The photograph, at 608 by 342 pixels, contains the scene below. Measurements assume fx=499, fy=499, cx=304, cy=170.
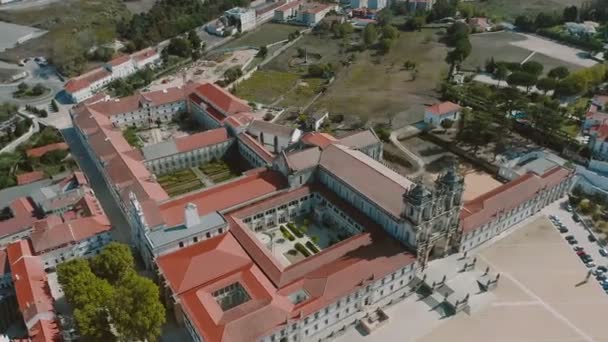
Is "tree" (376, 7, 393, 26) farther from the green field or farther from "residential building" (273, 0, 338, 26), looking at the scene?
the green field

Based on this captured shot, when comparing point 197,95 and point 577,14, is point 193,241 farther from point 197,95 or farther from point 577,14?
point 577,14

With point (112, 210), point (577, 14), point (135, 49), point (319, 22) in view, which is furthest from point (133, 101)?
point (577, 14)

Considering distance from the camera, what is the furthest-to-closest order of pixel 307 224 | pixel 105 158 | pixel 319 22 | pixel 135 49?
pixel 319 22, pixel 135 49, pixel 105 158, pixel 307 224

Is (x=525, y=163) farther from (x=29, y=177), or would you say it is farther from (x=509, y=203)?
(x=29, y=177)

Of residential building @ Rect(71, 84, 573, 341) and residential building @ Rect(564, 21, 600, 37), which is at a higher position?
residential building @ Rect(564, 21, 600, 37)

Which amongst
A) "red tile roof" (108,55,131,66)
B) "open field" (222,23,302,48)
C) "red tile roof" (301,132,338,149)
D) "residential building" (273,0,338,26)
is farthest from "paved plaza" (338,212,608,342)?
"residential building" (273,0,338,26)

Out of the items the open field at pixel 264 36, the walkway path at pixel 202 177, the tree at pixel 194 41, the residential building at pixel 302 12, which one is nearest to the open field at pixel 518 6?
the residential building at pixel 302 12
